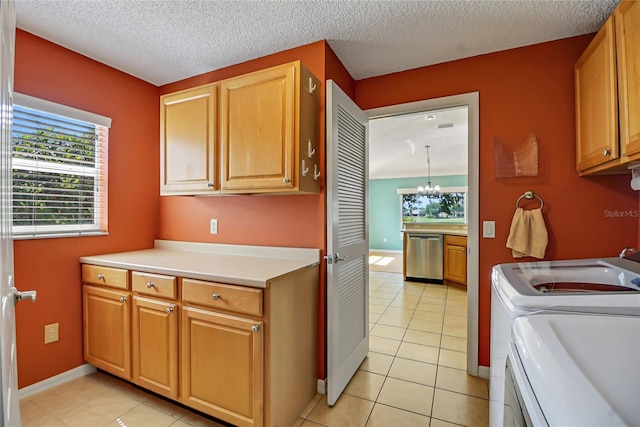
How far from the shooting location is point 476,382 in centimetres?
201

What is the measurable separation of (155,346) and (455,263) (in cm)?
413

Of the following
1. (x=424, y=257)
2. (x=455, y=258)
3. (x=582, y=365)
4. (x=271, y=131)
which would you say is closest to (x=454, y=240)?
(x=455, y=258)

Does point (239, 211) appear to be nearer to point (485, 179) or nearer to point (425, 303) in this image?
point (485, 179)

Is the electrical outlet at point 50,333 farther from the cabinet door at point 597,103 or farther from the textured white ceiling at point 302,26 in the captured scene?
the cabinet door at point 597,103

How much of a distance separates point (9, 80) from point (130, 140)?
1.91 metres

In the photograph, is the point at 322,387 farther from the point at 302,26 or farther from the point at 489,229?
the point at 302,26

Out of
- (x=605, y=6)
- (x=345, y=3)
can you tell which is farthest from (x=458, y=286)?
(x=345, y=3)

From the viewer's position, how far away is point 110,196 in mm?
2305

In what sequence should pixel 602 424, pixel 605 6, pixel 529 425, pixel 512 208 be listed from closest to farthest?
1. pixel 602 424
2. pixel 529 425
3. pixel 605 6
4. pixel 512 208

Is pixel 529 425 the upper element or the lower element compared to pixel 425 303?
upper

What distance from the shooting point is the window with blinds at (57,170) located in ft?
5.99

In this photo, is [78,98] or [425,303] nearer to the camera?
[78,98]

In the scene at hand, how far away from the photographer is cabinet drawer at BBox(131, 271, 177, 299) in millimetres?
1653

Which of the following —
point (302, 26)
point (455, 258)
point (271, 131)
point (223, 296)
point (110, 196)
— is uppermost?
point (302, 26)
